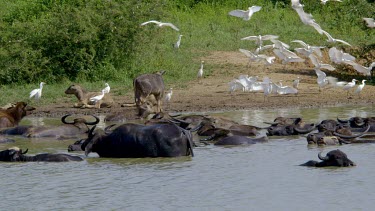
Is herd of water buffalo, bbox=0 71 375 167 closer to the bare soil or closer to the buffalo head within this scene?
the buffalo head

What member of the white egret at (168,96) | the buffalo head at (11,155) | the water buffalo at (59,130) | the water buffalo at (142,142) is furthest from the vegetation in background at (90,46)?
the water buffalo at (142,142)

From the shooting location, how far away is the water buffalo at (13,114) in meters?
14.8

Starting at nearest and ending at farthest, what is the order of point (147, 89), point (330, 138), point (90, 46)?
point (330, 138) < point (147, 89) < point (90, 46)

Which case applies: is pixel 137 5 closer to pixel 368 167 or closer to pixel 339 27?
pixel 339 27

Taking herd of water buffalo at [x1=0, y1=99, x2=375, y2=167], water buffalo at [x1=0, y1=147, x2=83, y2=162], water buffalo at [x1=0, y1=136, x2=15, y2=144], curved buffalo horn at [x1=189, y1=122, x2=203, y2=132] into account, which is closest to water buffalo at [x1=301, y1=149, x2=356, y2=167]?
herd of water buffalo at [x1=0, y1=99, x2=375, y2=167]

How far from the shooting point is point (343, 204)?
8.94 metres

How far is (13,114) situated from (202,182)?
19.2ft

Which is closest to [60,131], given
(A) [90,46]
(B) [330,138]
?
(B) [330,138]

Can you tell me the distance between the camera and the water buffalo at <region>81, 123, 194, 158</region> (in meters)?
11.2

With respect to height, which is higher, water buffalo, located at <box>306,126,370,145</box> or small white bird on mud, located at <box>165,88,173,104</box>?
small white bird on mud, located at <box>165,88,173,104</box>

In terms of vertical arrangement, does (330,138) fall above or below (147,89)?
below

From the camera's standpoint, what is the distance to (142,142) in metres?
11.3

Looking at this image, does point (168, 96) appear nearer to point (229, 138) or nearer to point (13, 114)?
point (13, 114)

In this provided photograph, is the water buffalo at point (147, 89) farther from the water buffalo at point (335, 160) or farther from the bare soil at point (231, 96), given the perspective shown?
the water buffalo at point (335, 160)
